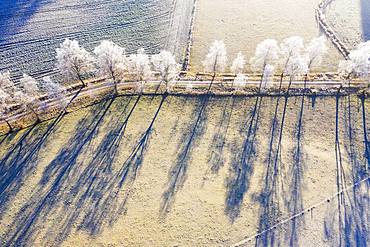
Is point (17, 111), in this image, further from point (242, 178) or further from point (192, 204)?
point (242, 178)

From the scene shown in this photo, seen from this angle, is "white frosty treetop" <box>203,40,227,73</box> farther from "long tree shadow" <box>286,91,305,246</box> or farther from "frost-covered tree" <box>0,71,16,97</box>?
"frost-covered tree" <box>0,71,16,97</box>

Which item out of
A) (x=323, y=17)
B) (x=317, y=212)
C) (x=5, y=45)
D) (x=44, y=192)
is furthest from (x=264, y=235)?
(x=5, y=45)

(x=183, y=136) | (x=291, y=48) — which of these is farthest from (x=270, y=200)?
(x=291, y=48)

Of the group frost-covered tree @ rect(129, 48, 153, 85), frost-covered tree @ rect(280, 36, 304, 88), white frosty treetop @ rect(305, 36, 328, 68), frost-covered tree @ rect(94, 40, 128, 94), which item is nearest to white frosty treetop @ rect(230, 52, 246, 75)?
frost-covered tree @ rect(280, 36, 304, 88)

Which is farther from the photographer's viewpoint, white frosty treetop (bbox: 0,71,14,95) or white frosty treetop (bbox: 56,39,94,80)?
white frosty treetop (bbox: 56,39,94,80)

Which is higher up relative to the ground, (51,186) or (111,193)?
(111,193)

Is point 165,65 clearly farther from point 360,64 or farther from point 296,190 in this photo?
point 360,64
